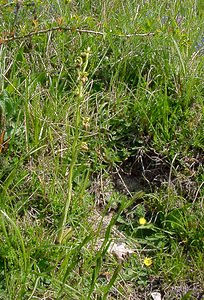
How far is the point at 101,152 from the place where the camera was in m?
2.82

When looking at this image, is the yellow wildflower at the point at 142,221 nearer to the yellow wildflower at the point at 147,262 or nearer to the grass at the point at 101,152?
the grass at the point at 101,152

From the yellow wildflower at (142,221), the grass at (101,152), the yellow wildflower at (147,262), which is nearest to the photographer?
the grass at (101,152)

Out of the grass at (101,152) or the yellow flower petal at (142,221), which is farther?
the yellow flower petal at (142,221)

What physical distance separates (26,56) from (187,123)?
0.98m

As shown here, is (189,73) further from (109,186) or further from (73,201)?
(73,201)

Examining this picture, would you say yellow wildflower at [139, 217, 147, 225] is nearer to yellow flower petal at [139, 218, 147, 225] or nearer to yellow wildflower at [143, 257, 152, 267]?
yellow flower petal at [139, 218, 147, 225]

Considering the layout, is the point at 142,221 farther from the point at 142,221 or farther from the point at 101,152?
the point at 101,152

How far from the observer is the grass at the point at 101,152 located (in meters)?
2.28

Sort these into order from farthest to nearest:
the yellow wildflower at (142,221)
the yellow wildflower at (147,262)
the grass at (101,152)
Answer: the yellow wildflower at (142,221) < the yellow wildflower at (147,262) < the grass at (101,152)

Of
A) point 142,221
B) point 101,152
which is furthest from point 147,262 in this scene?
point 101,152

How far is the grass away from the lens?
7.47 ft

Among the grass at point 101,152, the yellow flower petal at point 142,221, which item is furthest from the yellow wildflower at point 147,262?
the yellow flower petal at point 142,221

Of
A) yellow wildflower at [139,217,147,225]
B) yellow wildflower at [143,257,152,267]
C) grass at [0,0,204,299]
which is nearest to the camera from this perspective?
grass at [0,0,204,299]

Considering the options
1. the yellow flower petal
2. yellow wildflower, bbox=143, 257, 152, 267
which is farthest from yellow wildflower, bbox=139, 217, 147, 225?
yellow wildflower, bbox=143, 257, 152, 267
